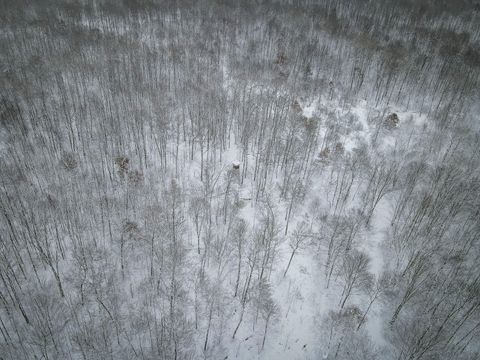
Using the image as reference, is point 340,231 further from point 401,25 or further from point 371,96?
point 401,25

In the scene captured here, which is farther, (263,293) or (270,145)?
(270,145)

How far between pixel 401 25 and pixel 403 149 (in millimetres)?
49410

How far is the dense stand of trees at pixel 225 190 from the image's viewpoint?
97.3ft

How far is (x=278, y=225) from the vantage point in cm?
3875

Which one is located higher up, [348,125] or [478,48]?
[478,48]

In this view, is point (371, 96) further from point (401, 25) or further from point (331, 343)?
point (331, 343)

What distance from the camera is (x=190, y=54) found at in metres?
62.9

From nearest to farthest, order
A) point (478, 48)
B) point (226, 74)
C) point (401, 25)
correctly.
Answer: point (226, 74), point (478, 48), point (401, 25)

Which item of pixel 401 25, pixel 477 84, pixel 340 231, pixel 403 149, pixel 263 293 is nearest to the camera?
pixel 263 293

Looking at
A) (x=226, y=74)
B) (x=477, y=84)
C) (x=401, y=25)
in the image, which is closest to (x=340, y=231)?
(x=226, y=74)

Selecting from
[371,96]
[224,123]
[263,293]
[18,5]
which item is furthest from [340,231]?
[18,5]

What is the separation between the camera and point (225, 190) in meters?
42.2

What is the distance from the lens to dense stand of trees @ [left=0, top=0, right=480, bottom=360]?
2967cm

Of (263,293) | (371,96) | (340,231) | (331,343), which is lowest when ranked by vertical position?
(331,343)
